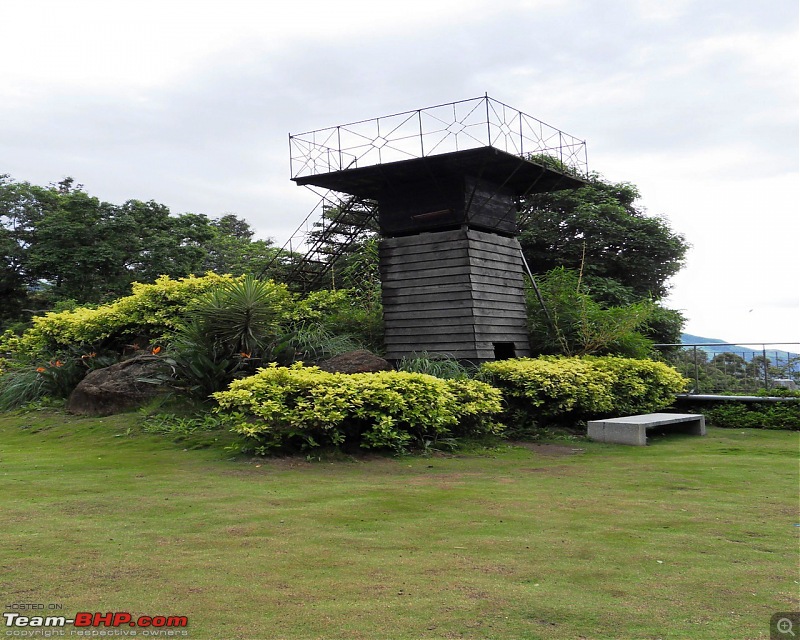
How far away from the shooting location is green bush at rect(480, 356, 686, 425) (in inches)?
492

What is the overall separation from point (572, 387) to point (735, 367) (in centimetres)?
527

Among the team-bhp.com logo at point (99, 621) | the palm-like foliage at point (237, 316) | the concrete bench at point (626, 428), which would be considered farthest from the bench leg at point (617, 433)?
the team-bhp.com logo at point (99, 621)

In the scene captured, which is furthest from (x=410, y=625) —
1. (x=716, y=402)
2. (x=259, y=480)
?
(x=716, y=402)

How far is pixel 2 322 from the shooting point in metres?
29.1

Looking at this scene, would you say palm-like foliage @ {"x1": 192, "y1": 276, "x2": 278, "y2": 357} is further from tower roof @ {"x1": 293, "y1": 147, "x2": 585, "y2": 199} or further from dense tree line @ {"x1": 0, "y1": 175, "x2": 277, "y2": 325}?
dense tree line @ {"x1": 0, "y1": 175, "x2": 277, "y2": 325}

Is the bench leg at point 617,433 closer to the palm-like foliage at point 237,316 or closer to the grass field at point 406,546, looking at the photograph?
the grass field at point 406,546

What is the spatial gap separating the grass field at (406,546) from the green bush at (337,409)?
566mm

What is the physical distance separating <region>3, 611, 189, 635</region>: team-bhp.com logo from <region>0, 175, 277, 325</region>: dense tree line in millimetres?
21940

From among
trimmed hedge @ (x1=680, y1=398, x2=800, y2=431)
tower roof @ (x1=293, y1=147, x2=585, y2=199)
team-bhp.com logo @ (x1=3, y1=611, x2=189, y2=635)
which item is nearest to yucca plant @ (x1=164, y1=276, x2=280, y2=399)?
tower roof @ (x1=293, y1=147, x2=585, y2=199)

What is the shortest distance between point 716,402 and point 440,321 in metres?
6.32

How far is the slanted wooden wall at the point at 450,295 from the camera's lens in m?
14.6

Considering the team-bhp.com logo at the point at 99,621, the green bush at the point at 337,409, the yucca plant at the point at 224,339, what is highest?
the yucca plant at the point at 224,339

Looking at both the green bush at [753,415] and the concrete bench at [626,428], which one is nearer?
the concrete bench at [626,428]

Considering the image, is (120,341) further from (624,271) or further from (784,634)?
(624,271)
